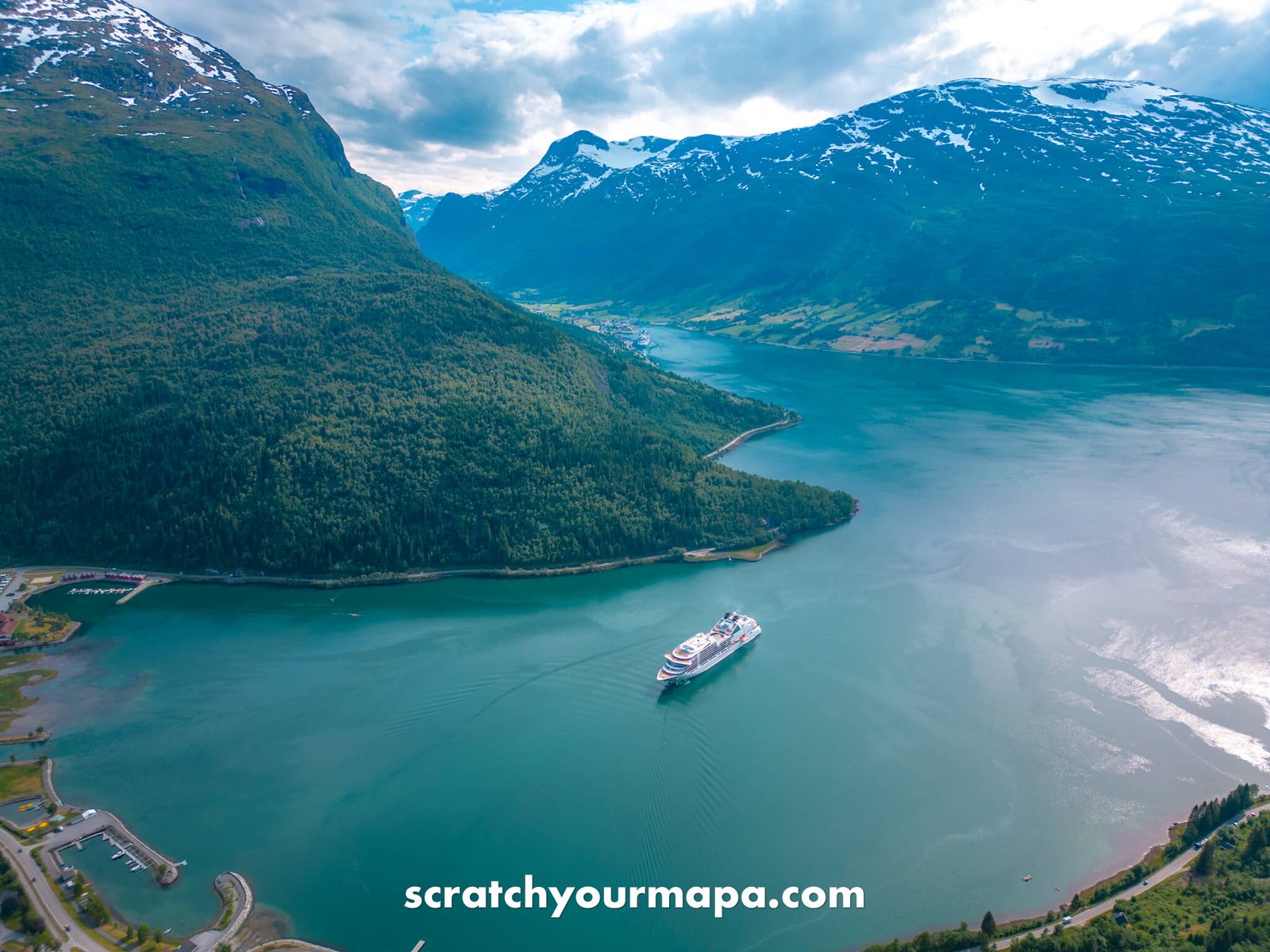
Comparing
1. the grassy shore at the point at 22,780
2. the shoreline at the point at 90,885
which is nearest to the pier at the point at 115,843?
the shoreline at the point at 90,885

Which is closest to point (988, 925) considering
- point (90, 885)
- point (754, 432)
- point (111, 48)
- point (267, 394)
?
point (90, 885)

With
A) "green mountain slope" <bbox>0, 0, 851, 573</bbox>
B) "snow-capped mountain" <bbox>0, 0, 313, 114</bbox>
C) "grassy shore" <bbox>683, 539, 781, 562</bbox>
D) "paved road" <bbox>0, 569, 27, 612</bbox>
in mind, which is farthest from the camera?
"snow-capped mountain" <bbox>0, 0, 313, 114</bbox>

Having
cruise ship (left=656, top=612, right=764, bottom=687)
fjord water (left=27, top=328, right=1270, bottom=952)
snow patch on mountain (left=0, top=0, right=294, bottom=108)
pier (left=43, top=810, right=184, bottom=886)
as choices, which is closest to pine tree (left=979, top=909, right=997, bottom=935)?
fjord water (left=27, top=328, right=1270, bottom=952)

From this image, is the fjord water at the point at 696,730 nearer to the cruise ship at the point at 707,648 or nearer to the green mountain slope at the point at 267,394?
the cruise ship at the point at 707,648

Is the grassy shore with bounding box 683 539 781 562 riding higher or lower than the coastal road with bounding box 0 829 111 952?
higher

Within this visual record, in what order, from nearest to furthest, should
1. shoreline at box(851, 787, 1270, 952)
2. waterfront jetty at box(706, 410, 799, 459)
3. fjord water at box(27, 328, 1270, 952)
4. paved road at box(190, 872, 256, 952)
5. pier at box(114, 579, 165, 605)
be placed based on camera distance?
paved road at box(190, 872, 256, 952) → shoreline at box(851, 787, 1270, 952) → fjord water at box(27, 328, 1270, 952) → pier at box(114, 579, 165, 605) → waterfront jetty at box(706, 410, 799, 459)

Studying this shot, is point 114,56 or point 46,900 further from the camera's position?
point 114,56

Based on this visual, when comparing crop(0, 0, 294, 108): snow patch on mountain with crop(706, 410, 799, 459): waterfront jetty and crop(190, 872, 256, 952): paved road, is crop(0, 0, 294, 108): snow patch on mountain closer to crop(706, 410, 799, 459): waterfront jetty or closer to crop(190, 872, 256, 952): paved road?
crop(706, 410, 799, 459): waterfront jetty

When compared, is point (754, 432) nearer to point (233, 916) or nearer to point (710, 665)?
point (710, 665)
